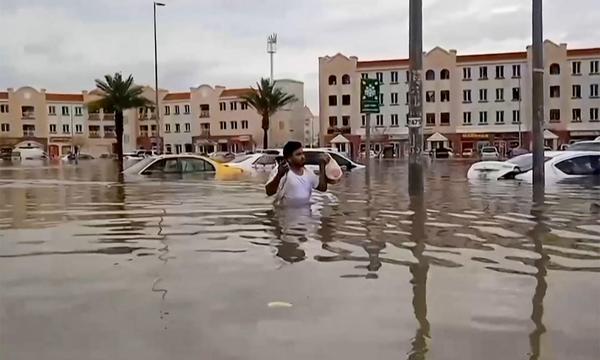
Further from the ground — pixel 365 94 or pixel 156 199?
pixel 365 94

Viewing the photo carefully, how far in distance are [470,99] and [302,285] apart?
248 feet

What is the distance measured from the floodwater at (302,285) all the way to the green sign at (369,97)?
11301mm

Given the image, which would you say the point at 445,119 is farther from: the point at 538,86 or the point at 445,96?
the point at 538,86

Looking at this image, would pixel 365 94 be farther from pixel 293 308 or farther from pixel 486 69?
pixel 486 69

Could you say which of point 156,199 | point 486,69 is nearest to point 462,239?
point 156,199

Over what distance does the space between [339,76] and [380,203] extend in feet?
227

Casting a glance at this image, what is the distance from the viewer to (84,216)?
1141 cm

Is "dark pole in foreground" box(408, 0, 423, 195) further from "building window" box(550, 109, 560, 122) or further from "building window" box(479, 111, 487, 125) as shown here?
"building window" box(479, 111, 487, 125)

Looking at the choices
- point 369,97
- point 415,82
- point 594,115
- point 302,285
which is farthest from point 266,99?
point 302,285

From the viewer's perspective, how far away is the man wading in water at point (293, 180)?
396 inches

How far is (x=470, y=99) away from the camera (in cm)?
7862

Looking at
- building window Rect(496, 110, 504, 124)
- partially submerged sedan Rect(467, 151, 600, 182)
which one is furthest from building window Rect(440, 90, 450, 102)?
partially submerged sedan Rect(467, 151, 600, 182)

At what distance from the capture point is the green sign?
22.5m

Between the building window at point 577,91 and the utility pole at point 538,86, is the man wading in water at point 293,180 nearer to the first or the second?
the utility pole at point 538,86
